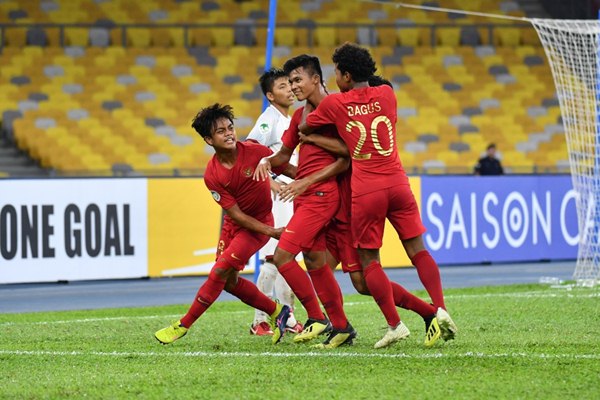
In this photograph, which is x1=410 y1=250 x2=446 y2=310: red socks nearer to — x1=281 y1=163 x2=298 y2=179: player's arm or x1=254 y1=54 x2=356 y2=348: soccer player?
x1=254 y1=54 x2=356 y2=348: soccer player

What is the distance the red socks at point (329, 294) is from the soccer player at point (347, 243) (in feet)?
0.47

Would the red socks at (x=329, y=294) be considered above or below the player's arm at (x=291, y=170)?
below

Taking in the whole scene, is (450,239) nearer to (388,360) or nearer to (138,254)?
(138,254)

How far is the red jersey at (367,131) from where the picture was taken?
841 cm

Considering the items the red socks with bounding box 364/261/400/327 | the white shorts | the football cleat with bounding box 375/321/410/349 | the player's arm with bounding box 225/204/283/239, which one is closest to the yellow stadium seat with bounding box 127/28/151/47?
the white shorts

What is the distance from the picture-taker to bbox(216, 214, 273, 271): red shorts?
30.2ft

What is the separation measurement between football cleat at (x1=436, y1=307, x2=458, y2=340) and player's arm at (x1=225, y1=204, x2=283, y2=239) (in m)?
1.38

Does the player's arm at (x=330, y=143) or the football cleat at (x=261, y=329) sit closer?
the player's arm at (x=330, y=143)

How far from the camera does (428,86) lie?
2711 centimetres

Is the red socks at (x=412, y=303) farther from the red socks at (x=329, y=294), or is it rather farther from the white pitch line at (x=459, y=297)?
the white pitch line at (x=459, y=297)

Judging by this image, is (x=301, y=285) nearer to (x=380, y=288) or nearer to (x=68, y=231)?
(x=380, y=288)

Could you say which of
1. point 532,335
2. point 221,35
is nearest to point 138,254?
point 532,335

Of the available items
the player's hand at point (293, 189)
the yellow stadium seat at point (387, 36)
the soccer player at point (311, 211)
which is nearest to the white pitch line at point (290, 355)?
the soccer player at point (311, 211)

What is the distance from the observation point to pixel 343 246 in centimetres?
892
